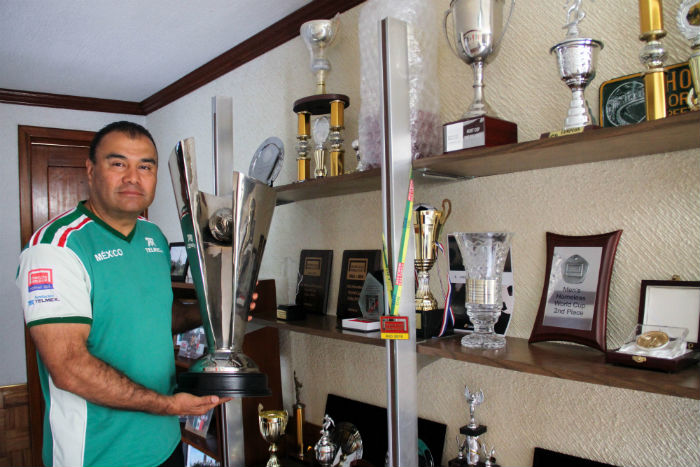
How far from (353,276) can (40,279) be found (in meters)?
1.01

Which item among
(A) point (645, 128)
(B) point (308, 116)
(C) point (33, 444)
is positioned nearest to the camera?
(A) point (645, 128)

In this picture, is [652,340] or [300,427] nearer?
[652,340]

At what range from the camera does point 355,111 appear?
204 cm

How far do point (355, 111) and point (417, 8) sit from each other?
542 millimetres

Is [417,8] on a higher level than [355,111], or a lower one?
higher

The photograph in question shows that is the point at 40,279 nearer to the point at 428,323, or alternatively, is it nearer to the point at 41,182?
the point at 428,323

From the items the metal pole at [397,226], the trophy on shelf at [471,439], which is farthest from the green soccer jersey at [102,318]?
the trophy on shelf at [471,439]

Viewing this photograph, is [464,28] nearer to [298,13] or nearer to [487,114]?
[487,114]

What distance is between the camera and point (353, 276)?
6.50 ft

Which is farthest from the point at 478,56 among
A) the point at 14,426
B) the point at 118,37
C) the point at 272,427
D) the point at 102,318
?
the point at 14,426

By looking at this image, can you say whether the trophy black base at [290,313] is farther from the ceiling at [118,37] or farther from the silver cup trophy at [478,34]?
the ceiling at [118,37]

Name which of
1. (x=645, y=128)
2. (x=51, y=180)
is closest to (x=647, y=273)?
(x=645, y=128)

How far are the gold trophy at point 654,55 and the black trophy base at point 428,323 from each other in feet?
2.35

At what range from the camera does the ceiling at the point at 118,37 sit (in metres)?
2.19
